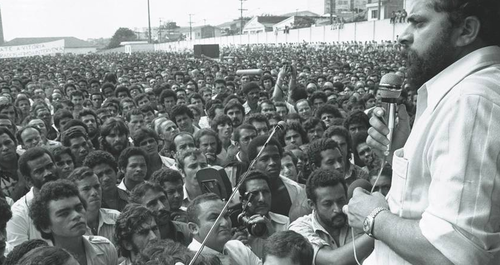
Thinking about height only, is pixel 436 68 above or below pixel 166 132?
above

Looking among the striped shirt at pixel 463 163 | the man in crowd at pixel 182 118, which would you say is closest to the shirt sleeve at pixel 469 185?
the striped shirt at pixel 463 163

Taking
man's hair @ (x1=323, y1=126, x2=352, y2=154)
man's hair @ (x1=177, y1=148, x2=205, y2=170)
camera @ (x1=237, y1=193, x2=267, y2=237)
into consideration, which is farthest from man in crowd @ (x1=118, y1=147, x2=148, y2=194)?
man's hair @ (x1=323, y1=126, x2=352, y2=154)

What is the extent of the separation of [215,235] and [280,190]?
5.42 ft

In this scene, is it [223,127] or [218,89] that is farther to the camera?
[218,89]

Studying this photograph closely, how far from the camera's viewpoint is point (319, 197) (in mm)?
3873

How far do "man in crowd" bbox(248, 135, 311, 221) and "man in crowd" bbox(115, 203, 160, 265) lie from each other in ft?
5.08

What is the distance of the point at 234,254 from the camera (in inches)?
144

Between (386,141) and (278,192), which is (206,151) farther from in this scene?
(386,141)

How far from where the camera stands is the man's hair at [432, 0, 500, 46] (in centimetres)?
142

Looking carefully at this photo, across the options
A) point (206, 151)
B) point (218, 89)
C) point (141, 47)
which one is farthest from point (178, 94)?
point (141, 47)

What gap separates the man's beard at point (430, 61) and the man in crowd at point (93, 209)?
3.53 m

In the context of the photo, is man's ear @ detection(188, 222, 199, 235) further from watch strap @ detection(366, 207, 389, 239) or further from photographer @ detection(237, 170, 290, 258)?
watch strap @ detection(366, 207, 389, 239)

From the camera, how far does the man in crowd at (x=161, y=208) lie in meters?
4.41

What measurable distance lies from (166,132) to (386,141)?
6076 millimetres
